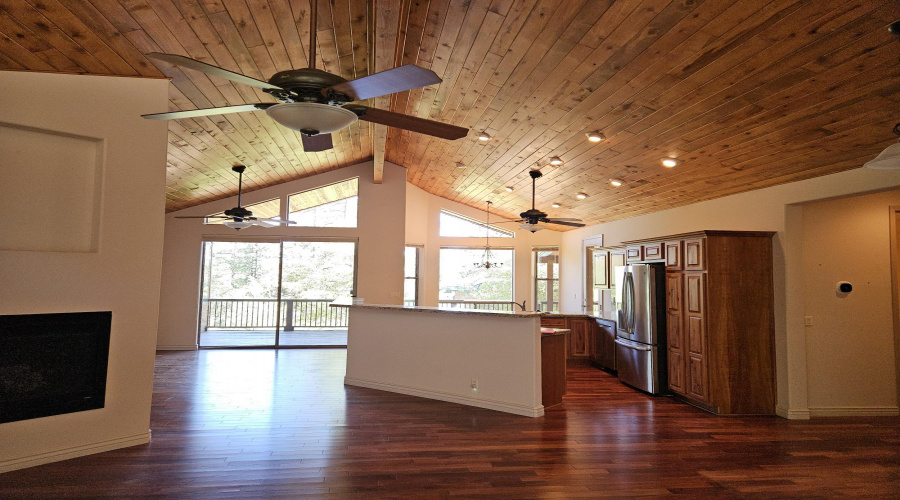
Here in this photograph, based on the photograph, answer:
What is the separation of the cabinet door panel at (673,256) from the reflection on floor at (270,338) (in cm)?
588

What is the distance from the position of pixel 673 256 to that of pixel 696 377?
4.24 ft

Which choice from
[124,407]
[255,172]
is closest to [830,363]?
[124,407]

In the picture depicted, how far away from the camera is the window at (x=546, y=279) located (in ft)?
32.6

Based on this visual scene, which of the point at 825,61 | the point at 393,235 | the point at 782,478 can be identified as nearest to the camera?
the point at 825,61

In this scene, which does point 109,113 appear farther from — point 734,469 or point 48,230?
point 734,469

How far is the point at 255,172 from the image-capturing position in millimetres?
7688

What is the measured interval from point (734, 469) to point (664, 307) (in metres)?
2.50

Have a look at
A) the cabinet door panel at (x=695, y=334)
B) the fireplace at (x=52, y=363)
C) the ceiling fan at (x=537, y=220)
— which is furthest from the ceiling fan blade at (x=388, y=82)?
the cabinet door panel at (x=695, y=334)

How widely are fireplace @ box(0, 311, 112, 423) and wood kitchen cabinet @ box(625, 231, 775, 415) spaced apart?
5181 millimetres

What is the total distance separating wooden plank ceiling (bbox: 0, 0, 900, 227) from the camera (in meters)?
2.75

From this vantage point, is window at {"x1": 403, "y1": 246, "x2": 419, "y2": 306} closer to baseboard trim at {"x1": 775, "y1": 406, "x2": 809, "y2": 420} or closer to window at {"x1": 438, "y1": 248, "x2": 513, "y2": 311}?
window at {"x1": 438, "y1": 248, "x2": 513, "y2": 311}

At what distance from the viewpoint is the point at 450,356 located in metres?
5.37

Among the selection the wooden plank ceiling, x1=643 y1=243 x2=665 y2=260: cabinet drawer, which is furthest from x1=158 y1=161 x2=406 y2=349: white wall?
x1=643 y1=243 x2=665 y2=260: cabinet drawer

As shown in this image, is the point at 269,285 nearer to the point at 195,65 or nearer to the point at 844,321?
the point at 195,65
